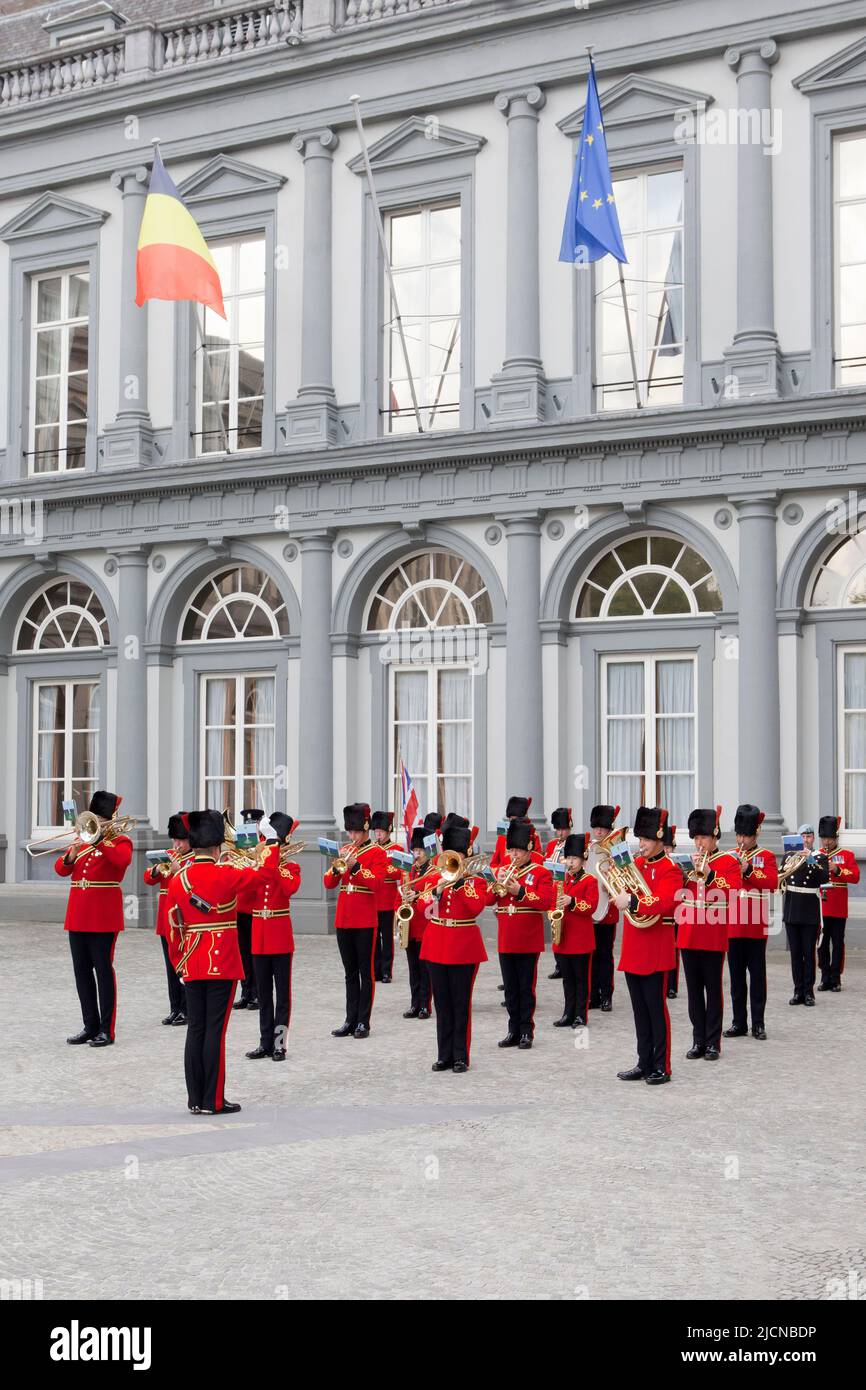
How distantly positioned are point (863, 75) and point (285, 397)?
7789 millimetres

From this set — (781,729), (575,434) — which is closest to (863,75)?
(575,434)

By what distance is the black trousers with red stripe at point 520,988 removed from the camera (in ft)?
35.6

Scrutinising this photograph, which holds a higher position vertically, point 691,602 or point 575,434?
point 575,434

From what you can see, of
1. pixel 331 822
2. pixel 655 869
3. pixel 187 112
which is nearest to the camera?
pixel 655 869

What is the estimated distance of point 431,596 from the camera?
63.7 feet

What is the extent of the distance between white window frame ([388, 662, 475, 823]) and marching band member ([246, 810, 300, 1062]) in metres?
8.31

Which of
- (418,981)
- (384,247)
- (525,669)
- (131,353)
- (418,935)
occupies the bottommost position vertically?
(418,981)

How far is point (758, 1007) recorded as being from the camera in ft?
36.8

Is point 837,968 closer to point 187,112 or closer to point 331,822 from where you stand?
point 331,822

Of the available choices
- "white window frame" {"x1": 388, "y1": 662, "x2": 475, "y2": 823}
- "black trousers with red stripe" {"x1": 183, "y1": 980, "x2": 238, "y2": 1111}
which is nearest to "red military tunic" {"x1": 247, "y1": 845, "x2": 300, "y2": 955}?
"black trousers with red stripe" {"x1": 183, "y1": 980, "x2": 238, "y2": 1111}

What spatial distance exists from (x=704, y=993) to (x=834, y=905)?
3.94 m

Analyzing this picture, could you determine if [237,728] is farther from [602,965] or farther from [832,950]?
[832,950]

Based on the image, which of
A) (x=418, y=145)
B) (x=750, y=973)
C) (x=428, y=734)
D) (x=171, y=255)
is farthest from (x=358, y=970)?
(x=418, y=145)

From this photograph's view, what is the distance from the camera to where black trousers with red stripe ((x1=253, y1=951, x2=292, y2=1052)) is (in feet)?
34.3
